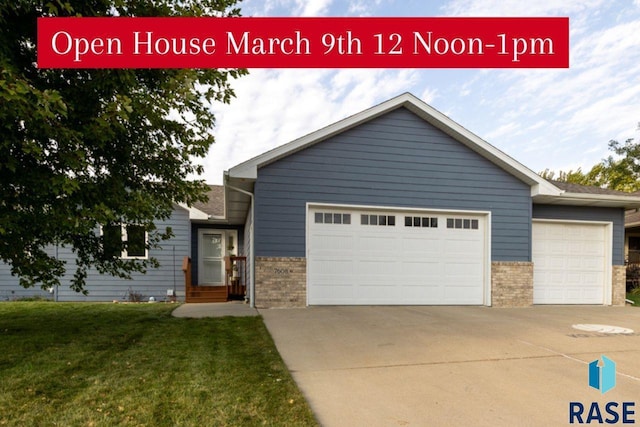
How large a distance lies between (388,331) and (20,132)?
569 cm

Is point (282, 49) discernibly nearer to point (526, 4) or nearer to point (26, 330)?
point (526, 4)

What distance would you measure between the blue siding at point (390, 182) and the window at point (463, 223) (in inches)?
13.5

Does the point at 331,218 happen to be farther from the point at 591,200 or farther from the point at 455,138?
the point at 591,200

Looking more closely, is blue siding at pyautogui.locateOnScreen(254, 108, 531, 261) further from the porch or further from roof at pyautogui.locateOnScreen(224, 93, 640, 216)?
the porch

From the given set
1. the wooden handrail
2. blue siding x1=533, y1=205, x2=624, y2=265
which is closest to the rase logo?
blue siding x1=533, y1=205, x2=624, y2=265

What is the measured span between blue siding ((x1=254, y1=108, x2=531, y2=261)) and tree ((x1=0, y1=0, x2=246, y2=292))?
104 inches

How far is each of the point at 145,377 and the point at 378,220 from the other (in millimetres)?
6442

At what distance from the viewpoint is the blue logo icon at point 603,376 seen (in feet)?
12.0

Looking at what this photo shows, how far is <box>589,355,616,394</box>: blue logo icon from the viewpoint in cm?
365

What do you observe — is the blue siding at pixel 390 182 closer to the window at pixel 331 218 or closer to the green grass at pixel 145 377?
the window at pixel 331 218

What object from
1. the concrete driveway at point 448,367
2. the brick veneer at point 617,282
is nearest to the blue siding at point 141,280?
the concrete driveway at point 448,367

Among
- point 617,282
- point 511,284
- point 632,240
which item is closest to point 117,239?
point 511,284

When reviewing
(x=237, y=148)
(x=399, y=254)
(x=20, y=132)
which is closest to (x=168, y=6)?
(x=20, y=132)

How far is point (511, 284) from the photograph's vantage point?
968cm
